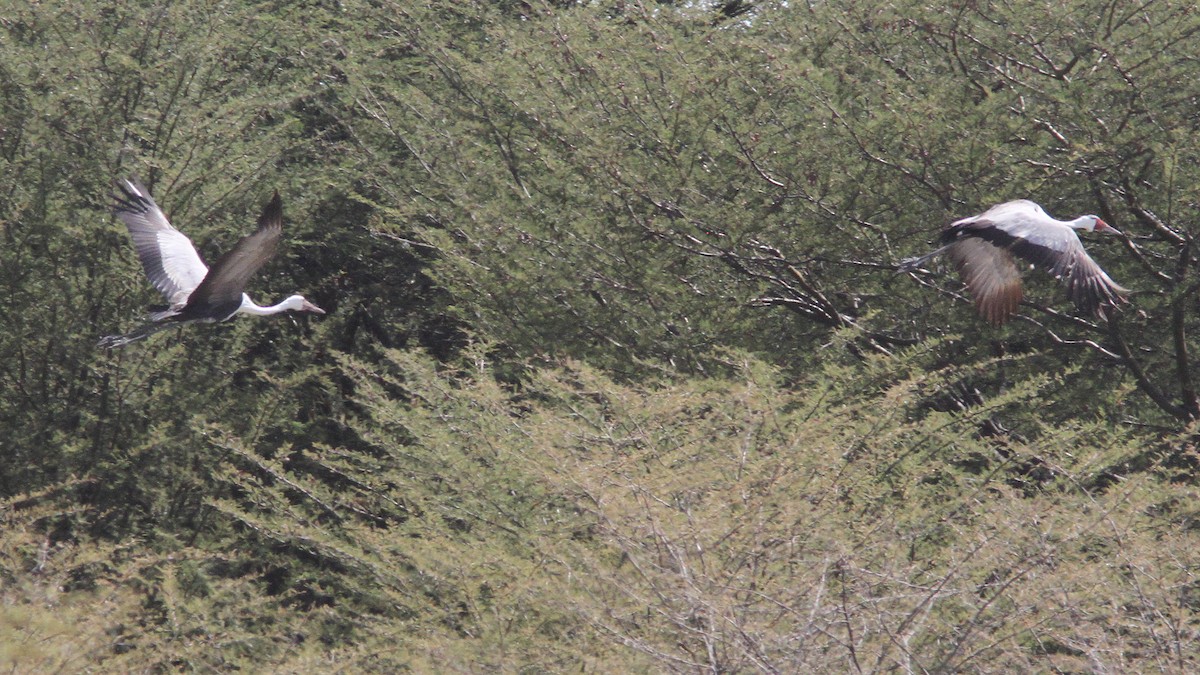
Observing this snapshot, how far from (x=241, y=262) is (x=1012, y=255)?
3.59m

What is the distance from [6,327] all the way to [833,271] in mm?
5036

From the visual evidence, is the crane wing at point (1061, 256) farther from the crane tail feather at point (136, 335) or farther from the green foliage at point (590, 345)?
the crane tail feather at point (136, 335)

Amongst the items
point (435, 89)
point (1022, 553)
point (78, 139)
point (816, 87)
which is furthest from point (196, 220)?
point (1022, 553)

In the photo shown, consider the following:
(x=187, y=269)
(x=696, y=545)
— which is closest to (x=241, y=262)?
(x=187, y=269)

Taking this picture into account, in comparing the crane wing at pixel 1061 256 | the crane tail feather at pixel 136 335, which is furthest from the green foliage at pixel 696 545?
the crane tail feather at pixel 136 335

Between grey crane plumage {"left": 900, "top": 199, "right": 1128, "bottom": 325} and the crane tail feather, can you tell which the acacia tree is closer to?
grey crane plumage {"left": 900, "top": 199, "right": 1128, "bottom": 325}

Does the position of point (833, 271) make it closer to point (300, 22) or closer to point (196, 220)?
point (196, 220)

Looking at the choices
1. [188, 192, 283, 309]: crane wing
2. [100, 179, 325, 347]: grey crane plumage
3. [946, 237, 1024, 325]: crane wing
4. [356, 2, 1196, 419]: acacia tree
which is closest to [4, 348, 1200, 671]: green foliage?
[946, 237, 1024, 325]: crane wing

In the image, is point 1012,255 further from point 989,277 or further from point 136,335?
point 136,335

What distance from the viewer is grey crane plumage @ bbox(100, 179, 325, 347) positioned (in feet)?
25.7

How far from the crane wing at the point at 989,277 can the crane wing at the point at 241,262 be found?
125 inches

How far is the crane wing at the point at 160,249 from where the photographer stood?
8789mm

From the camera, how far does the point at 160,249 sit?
29.5ft

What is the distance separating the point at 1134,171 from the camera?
958 cm
